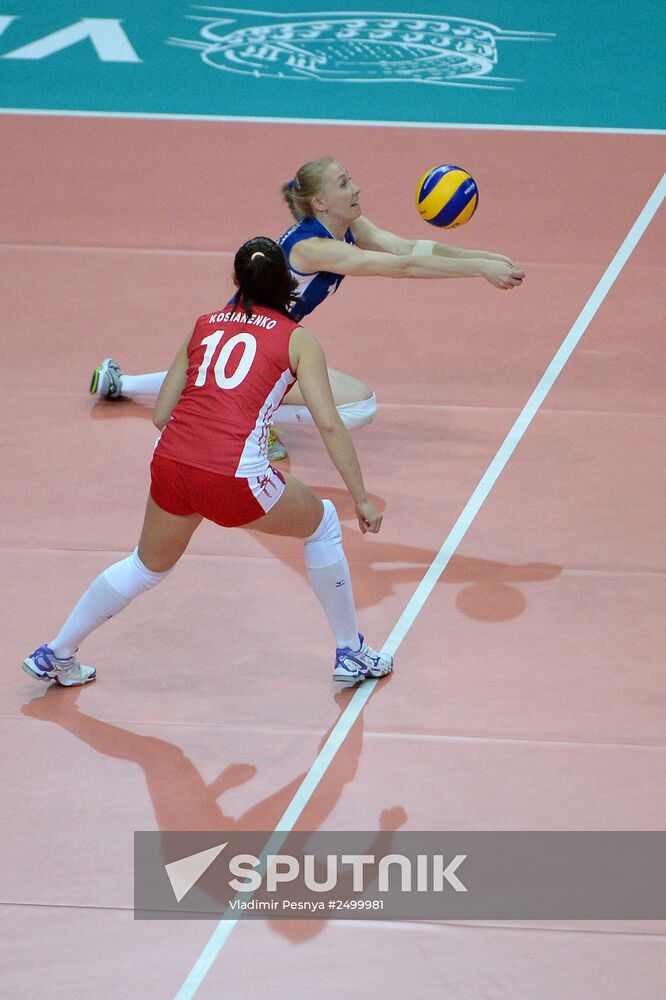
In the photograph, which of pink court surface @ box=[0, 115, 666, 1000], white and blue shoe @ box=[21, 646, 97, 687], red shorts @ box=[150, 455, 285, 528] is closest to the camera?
pink court surface @ box=[0, 115, 666, 1000]

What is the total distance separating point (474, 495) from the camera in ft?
23.1

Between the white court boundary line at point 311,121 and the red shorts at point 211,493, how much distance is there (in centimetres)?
817

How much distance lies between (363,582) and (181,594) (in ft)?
2.67

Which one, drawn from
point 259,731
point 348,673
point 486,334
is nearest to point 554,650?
point 348,673

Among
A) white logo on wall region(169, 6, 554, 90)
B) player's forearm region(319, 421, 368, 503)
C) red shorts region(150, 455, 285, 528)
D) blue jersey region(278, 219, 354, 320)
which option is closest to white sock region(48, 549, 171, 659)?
red shorts region(150, 455, 285, 528)

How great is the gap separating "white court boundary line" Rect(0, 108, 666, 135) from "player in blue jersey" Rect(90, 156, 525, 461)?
216 inches

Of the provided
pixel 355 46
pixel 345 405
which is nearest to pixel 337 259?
pixel 345 405

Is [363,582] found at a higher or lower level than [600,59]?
lower

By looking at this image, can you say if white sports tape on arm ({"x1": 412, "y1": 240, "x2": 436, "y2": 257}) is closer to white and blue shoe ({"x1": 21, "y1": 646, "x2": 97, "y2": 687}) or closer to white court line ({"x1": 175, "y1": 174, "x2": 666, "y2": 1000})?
white court line ({"x1": 175, "y1": 174, "x2": 666, "y2": 1000})

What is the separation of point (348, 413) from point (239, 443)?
7.88 ft

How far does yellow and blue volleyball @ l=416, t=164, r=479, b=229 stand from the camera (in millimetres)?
7160

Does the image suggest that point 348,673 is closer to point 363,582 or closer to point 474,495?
point 363,582

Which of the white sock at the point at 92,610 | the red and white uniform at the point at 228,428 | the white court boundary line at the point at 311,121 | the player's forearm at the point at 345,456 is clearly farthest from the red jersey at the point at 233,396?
the white court boundary line at the point at 311,121

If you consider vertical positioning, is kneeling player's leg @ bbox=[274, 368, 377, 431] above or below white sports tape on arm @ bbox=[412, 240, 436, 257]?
below
